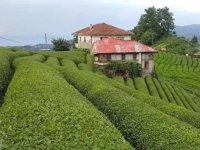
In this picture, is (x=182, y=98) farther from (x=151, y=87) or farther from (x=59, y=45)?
(x=59, y=45)

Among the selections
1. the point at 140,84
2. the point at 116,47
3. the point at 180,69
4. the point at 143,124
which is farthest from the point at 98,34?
the point at 143,124

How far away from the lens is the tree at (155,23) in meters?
132

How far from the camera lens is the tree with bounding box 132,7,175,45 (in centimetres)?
13212

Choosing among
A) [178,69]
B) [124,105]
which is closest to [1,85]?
[124,105]

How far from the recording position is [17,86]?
929 inches

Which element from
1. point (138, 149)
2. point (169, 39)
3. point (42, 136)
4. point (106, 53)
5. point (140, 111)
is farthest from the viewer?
point (169, 39)

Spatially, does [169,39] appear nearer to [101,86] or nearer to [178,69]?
[178,69]

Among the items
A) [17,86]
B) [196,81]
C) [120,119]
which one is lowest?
[196,81]

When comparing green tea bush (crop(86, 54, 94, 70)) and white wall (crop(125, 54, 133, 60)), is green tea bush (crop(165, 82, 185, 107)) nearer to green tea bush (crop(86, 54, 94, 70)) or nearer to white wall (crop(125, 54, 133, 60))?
green tea bush (crop(86, 54, 94, 70))

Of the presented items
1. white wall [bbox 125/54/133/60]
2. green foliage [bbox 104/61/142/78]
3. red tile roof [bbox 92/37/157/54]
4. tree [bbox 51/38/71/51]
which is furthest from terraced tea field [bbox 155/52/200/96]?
tree [bbox 51/38/71/51]

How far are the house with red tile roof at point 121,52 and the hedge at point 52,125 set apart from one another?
145 feet

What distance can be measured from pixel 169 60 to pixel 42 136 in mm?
84403

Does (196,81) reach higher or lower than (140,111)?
lower

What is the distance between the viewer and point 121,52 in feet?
218
